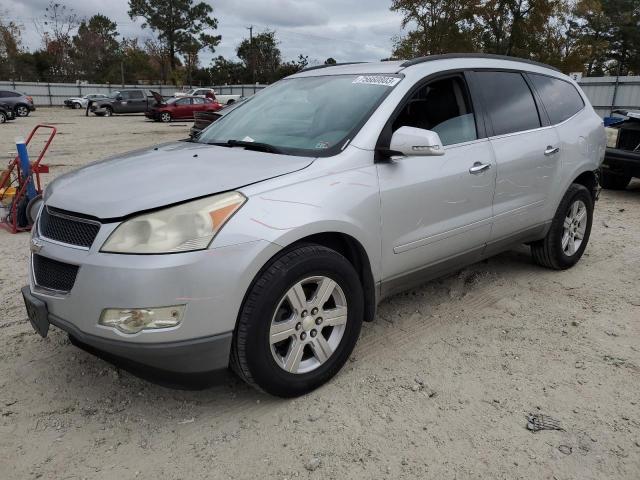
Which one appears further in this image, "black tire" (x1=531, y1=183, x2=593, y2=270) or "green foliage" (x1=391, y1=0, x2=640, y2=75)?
"green foliage" (x1=391, y1=0, x2=640, y2=75)

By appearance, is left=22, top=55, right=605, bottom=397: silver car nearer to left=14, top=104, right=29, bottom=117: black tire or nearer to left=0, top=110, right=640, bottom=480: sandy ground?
left=0, top=110, right=640, bottom=480: sandy ground

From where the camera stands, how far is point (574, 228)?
189 inches

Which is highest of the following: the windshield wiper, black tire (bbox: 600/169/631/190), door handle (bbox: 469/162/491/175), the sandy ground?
the windshield wiper

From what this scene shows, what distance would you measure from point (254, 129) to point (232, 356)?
1592mm

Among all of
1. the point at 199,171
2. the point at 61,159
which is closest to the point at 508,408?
the point at 199,171

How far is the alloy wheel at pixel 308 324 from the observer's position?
262cm

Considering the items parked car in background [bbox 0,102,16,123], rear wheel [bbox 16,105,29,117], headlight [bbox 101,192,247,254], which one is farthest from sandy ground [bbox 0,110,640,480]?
rear wheel [bbox 16,105,29,117]

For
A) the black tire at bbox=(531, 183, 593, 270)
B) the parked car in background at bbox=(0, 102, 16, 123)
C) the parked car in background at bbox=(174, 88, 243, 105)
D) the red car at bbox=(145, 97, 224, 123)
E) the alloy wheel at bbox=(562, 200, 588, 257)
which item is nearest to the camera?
the black tire at bbox=(531, 183, 593, 270)

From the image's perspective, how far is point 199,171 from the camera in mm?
2705

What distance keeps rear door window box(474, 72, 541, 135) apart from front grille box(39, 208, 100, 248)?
8.97 feet

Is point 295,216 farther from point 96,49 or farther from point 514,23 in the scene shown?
point 96,49

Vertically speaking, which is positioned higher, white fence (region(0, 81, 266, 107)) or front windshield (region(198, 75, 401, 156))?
white fence (region(0, 81, 266, 107))

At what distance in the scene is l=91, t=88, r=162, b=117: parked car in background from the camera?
32.3 metres

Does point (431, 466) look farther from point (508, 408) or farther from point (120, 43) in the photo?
point (120, 43)
